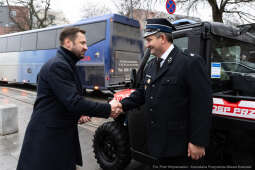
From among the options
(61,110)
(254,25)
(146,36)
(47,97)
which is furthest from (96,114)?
(254,25)

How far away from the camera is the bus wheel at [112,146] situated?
300cm

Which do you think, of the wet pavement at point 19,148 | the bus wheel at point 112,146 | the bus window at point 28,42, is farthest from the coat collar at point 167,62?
the bus window at point 28,42

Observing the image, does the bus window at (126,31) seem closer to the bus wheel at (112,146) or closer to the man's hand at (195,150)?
the bus wheel at (112,146)

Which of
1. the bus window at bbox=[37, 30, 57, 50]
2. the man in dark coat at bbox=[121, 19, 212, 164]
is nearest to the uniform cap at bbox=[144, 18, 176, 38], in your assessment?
the man in dark coat at bbox=[121, 19, 212, 164]

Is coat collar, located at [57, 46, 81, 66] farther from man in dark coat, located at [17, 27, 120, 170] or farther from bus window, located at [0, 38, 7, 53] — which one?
bus window, located at [0, 38, 7, 53]

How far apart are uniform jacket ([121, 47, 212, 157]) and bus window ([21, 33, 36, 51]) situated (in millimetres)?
13060

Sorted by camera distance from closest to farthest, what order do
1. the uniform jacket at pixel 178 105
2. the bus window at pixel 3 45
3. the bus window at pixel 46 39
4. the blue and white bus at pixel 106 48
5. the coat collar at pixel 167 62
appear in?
1. the uniform jacket at pixel 178 105
2. the coat collar at pixel 167 62
3. the blue and white bus at pixel 106 48
4. the bus window at pixel 46 39
5. the bus window at pixel 3 45

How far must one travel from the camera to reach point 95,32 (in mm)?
10133

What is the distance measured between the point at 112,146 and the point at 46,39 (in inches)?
434

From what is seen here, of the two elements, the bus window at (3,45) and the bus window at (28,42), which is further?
the bus window at (3,45)

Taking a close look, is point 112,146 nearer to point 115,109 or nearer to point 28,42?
point 115,109

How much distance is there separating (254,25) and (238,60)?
1.09 metres

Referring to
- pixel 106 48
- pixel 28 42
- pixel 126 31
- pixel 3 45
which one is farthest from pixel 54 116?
pixel 3 45

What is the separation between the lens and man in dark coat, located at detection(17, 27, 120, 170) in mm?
1838
